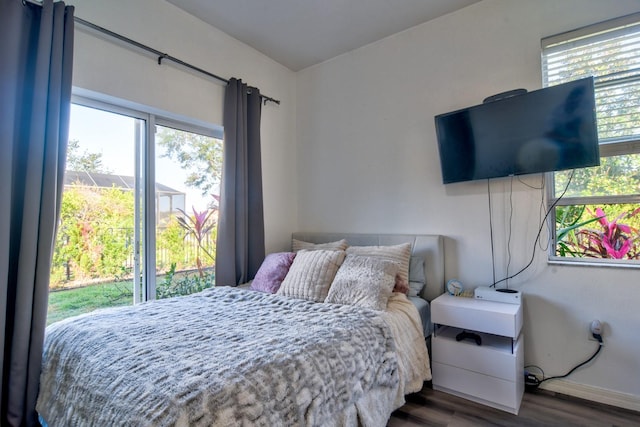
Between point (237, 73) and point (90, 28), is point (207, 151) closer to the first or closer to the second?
point (237, 73)

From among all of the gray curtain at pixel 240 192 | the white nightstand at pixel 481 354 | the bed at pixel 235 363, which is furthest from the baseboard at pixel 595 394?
the gray curtain at pixel 240 192

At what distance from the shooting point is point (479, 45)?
248cm

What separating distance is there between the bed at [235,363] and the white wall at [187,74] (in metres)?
1.46

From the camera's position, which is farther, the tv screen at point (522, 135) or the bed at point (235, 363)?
the tv screen at point (522, 135)

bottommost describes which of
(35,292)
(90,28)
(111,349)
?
(111,349)

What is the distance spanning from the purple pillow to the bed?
0.84ft

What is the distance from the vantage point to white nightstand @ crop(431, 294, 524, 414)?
6.31 ft

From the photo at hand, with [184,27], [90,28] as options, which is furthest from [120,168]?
[184,27]

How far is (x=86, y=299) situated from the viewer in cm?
221

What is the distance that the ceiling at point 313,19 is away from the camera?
2486 mm

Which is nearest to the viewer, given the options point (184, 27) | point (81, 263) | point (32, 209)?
point (32, 209)

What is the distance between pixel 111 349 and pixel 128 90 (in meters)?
1.73

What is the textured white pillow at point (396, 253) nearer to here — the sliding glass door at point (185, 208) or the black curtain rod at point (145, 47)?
the sliding glass door at point (185, 208)

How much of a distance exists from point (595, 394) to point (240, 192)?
9.51 feet
